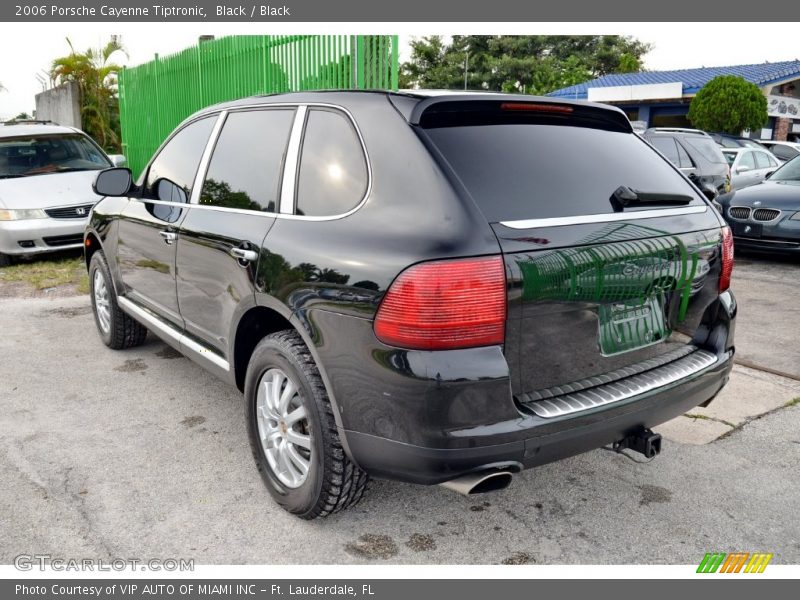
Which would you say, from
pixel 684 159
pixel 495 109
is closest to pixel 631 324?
pixel 495 109

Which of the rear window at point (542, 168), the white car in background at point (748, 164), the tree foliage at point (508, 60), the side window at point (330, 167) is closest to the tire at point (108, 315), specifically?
the side window at point (330, 167)

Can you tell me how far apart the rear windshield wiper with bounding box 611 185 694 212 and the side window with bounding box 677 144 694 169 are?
929 centimetres

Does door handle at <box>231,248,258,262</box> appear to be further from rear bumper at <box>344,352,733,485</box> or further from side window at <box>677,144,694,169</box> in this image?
side window at <box>677,144,694,169</box>

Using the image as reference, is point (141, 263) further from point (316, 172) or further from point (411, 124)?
point (411, 124)

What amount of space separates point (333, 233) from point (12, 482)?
2046 mm

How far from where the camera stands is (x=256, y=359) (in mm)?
3059

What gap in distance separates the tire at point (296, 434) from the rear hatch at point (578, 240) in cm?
77

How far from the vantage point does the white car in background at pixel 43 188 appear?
8.52m

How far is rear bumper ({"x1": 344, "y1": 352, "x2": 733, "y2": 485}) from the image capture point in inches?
93.3

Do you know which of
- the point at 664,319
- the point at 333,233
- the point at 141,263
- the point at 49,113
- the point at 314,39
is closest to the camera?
the point at 333,233

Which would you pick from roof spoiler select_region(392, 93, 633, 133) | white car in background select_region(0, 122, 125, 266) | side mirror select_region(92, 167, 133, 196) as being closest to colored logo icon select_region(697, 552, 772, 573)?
roof spoiler select_region(392, 93, 633, 133)

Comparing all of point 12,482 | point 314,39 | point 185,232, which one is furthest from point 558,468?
point 314,39

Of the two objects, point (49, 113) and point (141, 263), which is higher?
point (49, 113)

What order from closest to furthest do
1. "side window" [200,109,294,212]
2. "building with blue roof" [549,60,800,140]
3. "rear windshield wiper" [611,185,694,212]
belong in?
"rear windshield wiper" [611,185,694,212] → "side window" [200,109,294,212] → "building with blue roof" [549,60,800,140]
